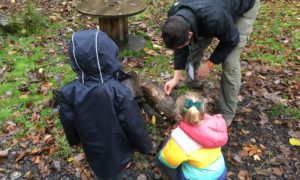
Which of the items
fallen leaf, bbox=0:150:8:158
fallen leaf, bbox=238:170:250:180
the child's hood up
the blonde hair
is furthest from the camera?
fallen leaf, bbox=0:150:8:158

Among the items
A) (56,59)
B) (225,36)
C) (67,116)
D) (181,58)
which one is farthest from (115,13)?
(67,116)

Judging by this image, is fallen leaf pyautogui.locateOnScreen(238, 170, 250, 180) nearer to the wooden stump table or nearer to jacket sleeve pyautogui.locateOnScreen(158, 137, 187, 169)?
jacket sleeve pyautogui.locateOnScreen(158, 137, 187, 169)

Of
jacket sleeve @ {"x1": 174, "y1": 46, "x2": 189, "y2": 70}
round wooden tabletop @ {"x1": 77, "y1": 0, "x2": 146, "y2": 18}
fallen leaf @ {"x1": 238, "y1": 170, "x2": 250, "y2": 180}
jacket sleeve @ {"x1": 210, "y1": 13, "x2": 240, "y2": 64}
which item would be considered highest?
jacket sleeve @ {"x1": 210, "y1": 13, "x2": 240, "y2": 64}

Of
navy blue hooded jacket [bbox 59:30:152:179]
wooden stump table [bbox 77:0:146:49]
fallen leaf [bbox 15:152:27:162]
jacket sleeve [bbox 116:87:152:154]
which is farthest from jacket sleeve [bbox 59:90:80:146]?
wooden stump table [bbox 77:0:146:49]

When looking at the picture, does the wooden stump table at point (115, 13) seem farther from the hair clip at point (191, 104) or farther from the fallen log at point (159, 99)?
the hair clip at point (191, 104)

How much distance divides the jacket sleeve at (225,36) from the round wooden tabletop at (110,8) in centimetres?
249

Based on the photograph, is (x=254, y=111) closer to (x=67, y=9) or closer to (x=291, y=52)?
(x=291, y=52)

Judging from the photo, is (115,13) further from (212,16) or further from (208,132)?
(208,132)

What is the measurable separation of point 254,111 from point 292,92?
751 millimetres

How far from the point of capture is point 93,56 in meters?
2.18

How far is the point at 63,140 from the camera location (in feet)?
11.8

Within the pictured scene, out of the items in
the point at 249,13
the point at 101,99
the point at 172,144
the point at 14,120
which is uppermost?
the point at 249,13

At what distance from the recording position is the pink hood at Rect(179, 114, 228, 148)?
7.72ft

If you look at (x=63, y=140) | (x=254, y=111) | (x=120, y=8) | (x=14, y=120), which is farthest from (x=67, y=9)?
(x=254, y=111)
